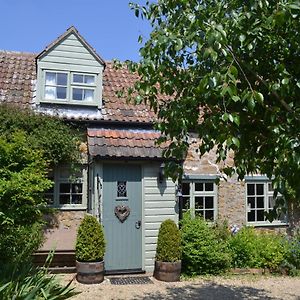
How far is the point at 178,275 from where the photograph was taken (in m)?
10.1

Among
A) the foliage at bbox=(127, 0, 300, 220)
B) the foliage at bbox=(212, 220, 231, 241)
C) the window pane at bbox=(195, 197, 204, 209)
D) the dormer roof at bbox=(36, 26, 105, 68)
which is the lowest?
the foliage at bbox=(212, 220, 231, 241)

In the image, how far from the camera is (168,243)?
10.1m

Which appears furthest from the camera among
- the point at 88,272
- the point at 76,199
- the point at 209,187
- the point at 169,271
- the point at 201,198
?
the point at 209,187

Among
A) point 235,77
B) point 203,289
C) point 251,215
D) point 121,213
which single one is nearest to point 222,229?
point 251,215

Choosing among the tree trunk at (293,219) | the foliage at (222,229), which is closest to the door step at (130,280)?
the foliage at (222,229)

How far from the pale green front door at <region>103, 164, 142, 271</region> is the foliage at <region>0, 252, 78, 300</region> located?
414 centimetres

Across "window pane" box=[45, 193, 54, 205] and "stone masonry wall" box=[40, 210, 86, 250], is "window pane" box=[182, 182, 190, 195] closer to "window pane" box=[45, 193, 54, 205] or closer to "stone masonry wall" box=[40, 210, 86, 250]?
"stone masonry wall" box=[40, 210, 86, 250]

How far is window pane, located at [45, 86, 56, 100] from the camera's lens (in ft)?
39.5

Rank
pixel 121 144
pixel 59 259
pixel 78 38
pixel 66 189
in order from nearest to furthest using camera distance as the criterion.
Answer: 1. pixel 59 259
2. pixel 121 144
3. pixel 66 189
4. pixel 78 38

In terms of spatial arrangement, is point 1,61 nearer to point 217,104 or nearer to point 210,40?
point 217,104

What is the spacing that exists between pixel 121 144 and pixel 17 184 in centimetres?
341

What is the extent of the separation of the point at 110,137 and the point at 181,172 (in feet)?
20.1

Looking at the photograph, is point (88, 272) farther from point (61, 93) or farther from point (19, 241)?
point (61, 93)

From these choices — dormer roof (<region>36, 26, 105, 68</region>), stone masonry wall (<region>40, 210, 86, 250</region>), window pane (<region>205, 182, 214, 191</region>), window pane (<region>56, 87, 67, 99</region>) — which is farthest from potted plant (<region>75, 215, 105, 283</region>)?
dormer roof (<region>36, 26, 105, 68</region>)
